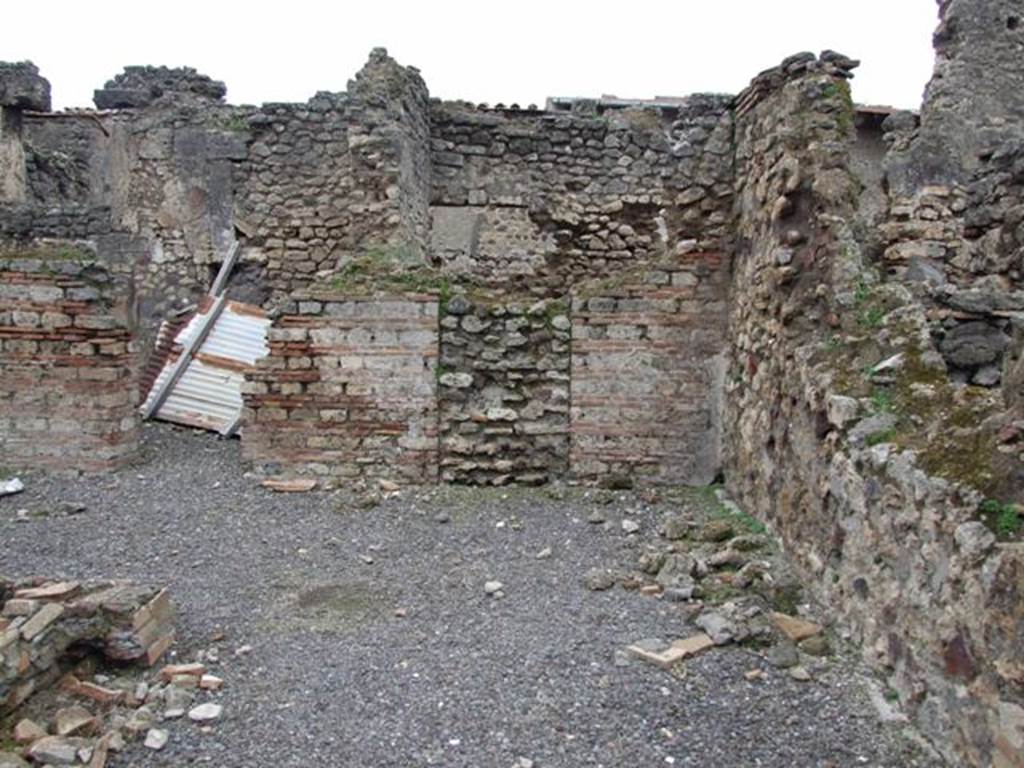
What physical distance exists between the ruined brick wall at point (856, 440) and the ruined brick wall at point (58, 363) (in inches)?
216

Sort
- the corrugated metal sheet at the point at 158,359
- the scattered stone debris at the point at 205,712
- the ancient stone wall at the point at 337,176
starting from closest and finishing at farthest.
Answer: the scattered stone debris at the point at 205,712 → the corrugated metal sheet at the point at 158,359 → the ancient stone wall at the point at 337,176

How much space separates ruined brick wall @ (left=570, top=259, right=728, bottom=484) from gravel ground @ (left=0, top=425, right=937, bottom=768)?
1.46 ft

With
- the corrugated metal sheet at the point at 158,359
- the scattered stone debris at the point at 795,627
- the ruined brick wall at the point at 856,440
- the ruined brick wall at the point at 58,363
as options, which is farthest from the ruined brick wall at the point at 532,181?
the scattered stone debris at the point at 795,627

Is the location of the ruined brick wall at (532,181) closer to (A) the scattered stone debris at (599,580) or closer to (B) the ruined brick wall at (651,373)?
(B) the ruined brick wall at (651,373)

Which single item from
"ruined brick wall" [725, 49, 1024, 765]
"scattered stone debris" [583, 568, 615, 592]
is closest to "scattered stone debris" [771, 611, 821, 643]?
"ruined brick wall" [725, 49, 1024, 765]

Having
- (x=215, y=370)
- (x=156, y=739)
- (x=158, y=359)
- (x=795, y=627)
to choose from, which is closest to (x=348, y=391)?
(x=215, y=370)

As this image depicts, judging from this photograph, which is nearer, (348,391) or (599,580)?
(599,580)

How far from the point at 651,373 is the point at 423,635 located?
3.60 m

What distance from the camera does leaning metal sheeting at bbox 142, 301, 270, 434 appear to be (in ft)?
29.5

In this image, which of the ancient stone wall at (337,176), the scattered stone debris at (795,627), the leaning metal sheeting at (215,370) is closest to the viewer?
the scattered stone debris at (795,627)

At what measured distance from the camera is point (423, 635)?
455cm

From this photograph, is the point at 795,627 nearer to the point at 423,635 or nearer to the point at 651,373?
the point at 423,635

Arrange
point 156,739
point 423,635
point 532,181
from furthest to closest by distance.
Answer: point 532,181 → point 423,635 → point 156,739

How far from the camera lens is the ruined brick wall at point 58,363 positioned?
7.44m
